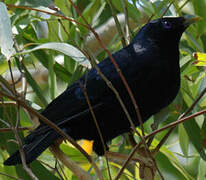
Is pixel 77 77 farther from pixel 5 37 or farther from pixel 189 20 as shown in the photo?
pixel 5 37

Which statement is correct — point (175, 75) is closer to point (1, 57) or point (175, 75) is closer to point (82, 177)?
point (82, 177)

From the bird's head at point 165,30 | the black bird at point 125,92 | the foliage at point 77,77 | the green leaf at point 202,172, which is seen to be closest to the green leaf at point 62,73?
the foliage at point 77,77

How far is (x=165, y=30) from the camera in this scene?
8.03ft

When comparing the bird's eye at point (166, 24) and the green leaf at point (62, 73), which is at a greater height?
the green leaf at point (62, 73)

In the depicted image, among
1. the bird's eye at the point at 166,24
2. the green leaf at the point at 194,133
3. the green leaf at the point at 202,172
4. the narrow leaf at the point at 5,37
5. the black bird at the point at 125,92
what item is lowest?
the green leaf at the point at 202,172

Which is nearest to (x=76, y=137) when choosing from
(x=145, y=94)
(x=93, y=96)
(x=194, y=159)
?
(x=93, y=96)

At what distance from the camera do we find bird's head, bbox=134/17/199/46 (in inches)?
93.0

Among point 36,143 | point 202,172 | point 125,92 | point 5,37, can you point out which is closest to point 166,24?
point 125,92

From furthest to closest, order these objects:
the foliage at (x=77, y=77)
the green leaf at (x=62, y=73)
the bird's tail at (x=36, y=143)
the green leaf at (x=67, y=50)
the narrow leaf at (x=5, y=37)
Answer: the green leaf at (x=62, y=73)
the foliage at (x=77, y=77)
the bird's tail at (x=36, y=143)
the green leaf at (x=67, y=50)
the narrow leaf at (x=5, y=37)

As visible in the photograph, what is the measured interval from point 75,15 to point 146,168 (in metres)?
1.05

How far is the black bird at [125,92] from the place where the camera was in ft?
7.34

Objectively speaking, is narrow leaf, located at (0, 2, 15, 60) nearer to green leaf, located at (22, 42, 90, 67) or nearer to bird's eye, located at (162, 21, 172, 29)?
green leaf, located at (22, 42, 90, 67)

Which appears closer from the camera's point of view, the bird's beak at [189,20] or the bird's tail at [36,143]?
the bird's tail at [36,143]

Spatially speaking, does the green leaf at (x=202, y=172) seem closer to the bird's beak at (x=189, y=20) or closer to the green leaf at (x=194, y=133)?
the green leaf at (x=194, y=133)
